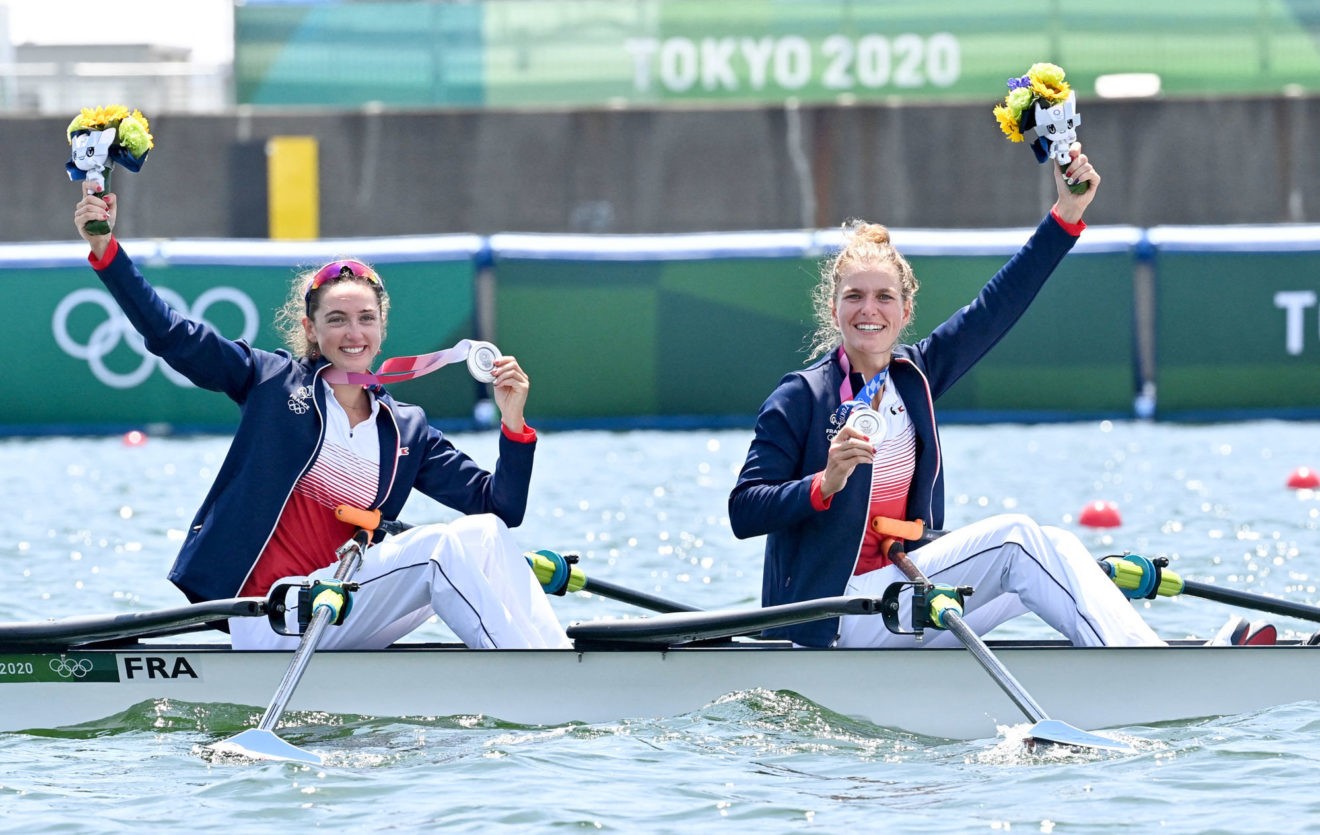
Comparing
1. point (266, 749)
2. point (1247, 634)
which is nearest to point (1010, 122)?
point (1247, 634)

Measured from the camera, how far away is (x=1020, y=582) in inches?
218

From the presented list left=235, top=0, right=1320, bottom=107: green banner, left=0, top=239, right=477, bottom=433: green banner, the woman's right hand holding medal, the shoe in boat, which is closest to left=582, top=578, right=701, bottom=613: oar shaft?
the woman's right hand holding medal

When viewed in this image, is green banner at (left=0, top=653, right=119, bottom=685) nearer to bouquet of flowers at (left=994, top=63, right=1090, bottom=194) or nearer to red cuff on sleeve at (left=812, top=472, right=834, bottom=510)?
red cuff on sleeve at (left=812, top=472, right=834, bottom=510)

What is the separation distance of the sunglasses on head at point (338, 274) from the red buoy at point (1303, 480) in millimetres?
6118

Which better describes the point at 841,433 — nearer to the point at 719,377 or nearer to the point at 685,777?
the point at 685,777

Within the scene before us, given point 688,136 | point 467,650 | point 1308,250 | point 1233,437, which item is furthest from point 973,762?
point 688,136

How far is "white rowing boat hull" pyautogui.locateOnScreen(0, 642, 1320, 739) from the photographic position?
5.44 metres

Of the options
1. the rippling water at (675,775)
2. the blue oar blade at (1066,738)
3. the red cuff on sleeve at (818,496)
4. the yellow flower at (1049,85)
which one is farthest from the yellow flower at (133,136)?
the blue oar blade at (1066,738)

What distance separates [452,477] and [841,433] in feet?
3.98

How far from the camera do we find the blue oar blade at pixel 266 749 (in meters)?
5.21

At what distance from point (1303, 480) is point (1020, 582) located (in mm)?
5520

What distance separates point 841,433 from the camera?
5238 millimetres

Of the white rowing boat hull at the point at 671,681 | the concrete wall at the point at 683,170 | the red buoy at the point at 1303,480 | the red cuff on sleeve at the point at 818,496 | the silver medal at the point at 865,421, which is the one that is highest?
the concrete wall at the point at 683,170

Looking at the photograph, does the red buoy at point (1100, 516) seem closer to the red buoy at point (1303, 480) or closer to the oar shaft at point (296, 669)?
the red buoy at point (1303, 480)
